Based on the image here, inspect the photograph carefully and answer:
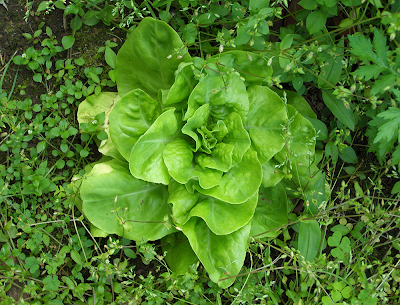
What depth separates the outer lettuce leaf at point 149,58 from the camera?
2.04m

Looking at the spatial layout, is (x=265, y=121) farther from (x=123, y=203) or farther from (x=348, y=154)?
(x=123, y=203)

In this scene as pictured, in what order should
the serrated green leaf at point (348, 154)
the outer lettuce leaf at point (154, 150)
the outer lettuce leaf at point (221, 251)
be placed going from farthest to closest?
the serrated green leaf at point (348, 154), the outer lettuce leaf at point (221, 251), the outer lettuce leaf at point (154, 150)

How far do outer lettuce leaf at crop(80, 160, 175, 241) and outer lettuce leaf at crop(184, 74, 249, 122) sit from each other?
604 mm

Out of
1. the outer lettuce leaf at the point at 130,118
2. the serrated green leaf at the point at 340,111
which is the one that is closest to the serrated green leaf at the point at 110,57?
the outer lettuce leaf at the point at 130,118

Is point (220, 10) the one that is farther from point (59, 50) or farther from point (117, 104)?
point (59, 50)

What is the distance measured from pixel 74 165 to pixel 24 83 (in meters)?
0.71

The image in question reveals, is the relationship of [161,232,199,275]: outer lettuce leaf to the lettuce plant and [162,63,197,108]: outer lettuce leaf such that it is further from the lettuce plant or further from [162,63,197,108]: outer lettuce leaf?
[162,63,197,108]: outer lettuce leaf

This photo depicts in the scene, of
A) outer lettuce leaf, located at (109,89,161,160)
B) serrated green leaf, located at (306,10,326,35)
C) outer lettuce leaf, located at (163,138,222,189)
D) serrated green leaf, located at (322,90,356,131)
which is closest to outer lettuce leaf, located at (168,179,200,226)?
outer lettuce leaf, located at (163,138,222,189)

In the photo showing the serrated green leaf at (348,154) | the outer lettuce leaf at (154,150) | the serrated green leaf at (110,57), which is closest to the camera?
the outer lettuce leaf at (154,150)

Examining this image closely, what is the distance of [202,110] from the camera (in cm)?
202

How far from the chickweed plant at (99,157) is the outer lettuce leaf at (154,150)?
1.25ft

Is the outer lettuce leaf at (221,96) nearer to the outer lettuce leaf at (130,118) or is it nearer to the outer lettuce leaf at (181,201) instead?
the outer lettuce leaf at (130,118)

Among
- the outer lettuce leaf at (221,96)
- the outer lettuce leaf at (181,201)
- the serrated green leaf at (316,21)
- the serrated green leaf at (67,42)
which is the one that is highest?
the serrated green leaf at (316,21)

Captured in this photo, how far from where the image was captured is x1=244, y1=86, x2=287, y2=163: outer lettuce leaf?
2.06 meters
